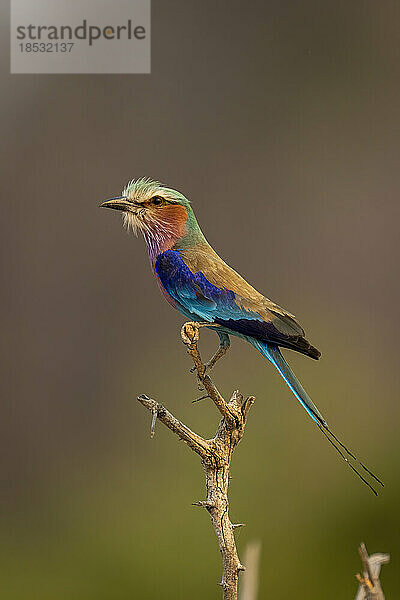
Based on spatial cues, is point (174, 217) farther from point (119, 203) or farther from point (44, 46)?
point (44, 46)

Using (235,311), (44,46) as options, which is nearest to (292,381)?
(235,311)

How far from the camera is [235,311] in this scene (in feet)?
2.44

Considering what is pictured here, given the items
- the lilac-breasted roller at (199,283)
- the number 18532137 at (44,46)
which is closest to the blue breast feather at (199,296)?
the lilac-breasted roller at (199,283)

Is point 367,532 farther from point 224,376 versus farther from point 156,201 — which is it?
point 156,201

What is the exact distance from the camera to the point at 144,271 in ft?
6.04

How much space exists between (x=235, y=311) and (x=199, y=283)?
47 mm

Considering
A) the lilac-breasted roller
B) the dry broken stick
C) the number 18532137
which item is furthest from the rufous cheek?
the number 18532137

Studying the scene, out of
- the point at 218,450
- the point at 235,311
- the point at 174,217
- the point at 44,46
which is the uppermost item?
the point at 44,46

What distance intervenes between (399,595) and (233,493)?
1.36 ft

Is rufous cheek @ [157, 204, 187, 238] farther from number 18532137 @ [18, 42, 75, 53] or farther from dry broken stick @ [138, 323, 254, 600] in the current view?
number 18532137 @ [18, 42, 75, 53]

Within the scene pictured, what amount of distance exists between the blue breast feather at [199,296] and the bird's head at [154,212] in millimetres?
27

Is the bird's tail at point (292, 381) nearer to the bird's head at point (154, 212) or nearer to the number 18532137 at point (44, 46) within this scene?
the bird's head at point (154, 212)

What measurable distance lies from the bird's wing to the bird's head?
0.04 metres

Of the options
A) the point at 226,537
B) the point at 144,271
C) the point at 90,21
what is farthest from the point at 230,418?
the point at 90,21
